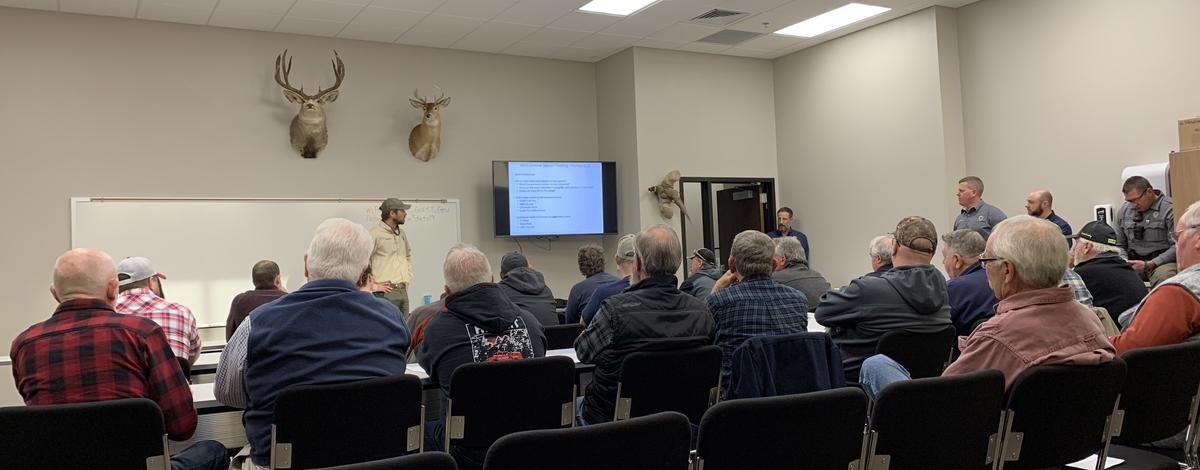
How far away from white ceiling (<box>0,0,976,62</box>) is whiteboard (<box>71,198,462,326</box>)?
1513mm

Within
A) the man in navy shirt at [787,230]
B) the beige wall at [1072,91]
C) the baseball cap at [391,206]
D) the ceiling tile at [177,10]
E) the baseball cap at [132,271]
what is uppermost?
the ceiling tile at [177,10]

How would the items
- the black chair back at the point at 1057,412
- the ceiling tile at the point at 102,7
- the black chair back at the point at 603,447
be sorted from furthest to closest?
the ceiling tile at the point at 102,7
the black chair back at the point at 1057,412
the black chair back at the point at 603,447

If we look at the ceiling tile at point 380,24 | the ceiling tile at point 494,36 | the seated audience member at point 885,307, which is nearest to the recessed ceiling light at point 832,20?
the ceiling tile at point 494,36

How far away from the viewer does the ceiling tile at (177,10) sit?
6551 mm

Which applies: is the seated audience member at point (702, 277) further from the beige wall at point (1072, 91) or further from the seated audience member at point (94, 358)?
the beige wall at point (1072, 91)

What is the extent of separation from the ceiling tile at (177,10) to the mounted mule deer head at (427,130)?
1876 mm

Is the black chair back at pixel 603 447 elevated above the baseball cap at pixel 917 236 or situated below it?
below

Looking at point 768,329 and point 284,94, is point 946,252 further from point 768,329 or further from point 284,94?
point 284,94

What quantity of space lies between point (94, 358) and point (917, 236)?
2679mm

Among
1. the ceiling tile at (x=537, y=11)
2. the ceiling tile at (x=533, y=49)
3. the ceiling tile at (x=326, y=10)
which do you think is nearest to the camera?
the ceiling tile at (x=326, y=10)

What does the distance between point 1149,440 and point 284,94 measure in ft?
22.4

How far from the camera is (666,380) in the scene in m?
2.75

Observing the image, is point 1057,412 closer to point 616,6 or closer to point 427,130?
point 616,6

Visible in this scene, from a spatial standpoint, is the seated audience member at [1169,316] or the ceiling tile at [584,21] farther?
the ceiling tile at [584,21]
